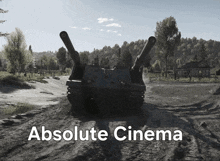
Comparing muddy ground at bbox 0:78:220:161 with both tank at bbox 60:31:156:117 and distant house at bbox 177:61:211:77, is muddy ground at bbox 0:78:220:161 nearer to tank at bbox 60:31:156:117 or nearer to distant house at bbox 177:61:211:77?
tank at bbox 60:31:156:117

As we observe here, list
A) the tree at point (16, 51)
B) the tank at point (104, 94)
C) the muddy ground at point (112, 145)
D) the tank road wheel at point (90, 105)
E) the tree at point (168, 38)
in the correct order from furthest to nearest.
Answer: the tree at point (168, 38) → the tree at point (16, 51) → the tank road wheel at point (90, 105) → the tank at point (104, 94) → the muddy ground at point (112, 145)

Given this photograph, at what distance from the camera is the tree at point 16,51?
3331cm

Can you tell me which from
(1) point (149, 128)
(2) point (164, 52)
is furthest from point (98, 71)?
(2) point (164, 52)

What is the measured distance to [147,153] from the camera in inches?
152

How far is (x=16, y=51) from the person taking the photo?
3309 centimetres

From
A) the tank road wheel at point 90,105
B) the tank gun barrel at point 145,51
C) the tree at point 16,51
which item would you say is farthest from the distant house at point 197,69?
→ the tank road wheel at point 90,105

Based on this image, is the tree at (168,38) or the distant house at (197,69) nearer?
the tree at (168,38)

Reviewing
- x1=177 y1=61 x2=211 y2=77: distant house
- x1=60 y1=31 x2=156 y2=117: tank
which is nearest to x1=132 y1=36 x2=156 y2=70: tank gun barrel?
x1=60 y1=31 x2=156 y2=117: tank

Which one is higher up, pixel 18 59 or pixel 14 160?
pixel 18 59

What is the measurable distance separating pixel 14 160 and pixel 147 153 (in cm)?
237

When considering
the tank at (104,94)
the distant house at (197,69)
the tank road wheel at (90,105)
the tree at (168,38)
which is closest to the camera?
the tank at (104,94)

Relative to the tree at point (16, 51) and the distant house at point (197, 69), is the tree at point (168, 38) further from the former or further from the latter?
the tree at point (16, 51)

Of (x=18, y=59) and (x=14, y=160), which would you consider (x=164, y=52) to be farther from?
(x=14, y=160)

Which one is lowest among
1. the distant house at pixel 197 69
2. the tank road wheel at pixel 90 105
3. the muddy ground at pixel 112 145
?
the muddy ground at pixel 112 145
